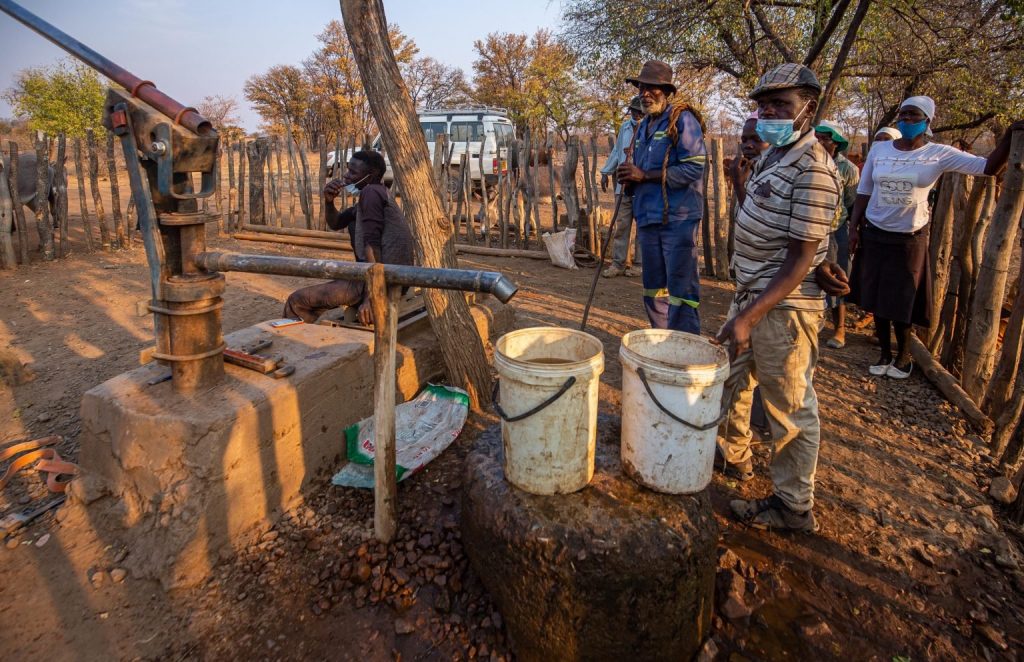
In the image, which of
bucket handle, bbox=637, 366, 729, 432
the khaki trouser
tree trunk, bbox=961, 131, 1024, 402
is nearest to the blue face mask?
tree trunk, bbox=961, 131, 1024, 402

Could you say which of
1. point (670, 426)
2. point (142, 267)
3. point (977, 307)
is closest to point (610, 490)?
point (670, 426)

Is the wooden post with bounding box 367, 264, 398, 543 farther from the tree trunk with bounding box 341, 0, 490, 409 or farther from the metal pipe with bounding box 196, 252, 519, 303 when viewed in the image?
the tree trunk with bounding box 341, 0, 490, 409

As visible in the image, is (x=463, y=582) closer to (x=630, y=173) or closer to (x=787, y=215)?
(x=787, y=215)

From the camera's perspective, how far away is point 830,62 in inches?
316

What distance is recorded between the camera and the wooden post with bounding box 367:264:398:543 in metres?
2.18

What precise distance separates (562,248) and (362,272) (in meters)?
5.88

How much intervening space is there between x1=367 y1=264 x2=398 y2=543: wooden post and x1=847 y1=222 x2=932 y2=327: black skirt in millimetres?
3705

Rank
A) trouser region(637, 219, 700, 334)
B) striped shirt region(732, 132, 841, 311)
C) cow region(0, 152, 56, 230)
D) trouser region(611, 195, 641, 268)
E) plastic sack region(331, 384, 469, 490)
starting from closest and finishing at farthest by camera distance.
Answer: striped shirt region(732, 132, 841, 311) → plastic sack region(331, 384, 469, 490) → trouser region(637, 219, 700, 334) → cow region(0, 152, 56, 230) → trouser region(611, 195, 641, 268)

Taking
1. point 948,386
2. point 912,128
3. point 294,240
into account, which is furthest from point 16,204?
point 948,386

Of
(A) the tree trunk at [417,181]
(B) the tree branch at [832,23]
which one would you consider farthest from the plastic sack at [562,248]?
(A) the tree trunk at [417,181]

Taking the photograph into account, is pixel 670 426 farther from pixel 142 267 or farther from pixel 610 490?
pixel 142 267

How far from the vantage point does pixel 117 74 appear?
7.50 feet

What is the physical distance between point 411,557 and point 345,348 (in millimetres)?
1213

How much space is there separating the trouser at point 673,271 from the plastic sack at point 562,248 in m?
3.91
